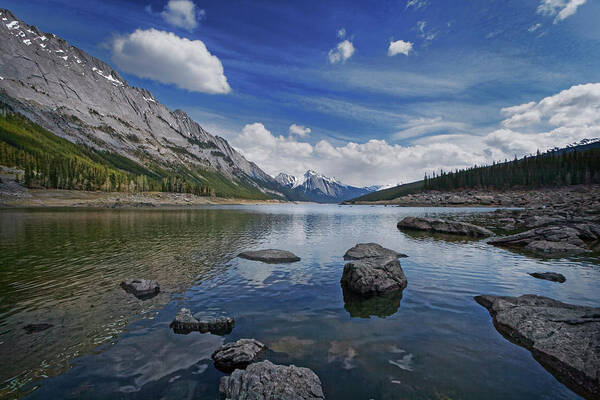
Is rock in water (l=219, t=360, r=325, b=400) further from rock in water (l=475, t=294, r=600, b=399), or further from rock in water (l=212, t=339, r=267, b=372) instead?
rock in water (l=475, t=294, r=600, b=399)

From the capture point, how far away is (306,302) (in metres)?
15.9

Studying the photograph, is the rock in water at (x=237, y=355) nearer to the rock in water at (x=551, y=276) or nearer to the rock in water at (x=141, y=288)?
the rock in water at (x=141, y=288)

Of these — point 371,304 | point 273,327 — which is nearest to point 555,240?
point 371,304

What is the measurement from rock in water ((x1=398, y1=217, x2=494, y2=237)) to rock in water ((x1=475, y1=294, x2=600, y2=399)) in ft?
106

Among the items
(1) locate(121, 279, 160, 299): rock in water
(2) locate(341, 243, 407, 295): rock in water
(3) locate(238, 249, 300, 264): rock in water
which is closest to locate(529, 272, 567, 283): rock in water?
(2) locate(341, 243, 407, 295): rock in water

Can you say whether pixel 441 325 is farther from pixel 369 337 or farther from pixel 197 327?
pixel 197 327

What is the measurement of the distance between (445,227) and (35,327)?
171 feet

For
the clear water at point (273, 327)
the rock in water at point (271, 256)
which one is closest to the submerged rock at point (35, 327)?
the clear water at point (273, 327)

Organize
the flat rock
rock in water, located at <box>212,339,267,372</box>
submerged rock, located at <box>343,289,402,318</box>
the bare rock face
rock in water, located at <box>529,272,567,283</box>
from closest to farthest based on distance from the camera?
rock in water, located at <box>212,339,267,372</box> → the flat rock → submerged rock, located at <box>343,289,402,318</box> → rock in water, located at <box>529,272,567,283</box> → the bare rock face

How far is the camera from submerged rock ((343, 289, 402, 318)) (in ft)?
47.4

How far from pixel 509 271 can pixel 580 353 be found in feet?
50.2

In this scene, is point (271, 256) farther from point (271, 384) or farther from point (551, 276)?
point (551, 276)


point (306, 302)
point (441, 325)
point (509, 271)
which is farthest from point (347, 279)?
point (509, 271)

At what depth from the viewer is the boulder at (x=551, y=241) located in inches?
1190
